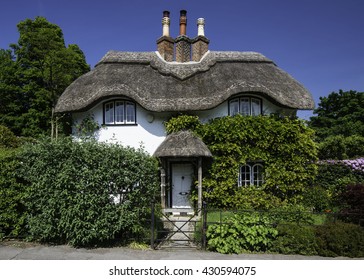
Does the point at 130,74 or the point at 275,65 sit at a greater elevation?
the point at 275,65

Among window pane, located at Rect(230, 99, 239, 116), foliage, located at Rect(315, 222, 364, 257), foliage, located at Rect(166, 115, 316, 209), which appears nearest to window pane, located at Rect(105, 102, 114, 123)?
foliage, located at Rect(166, 115, 316, 209)

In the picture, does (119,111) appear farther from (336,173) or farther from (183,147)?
(336,173)

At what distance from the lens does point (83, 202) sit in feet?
25.2

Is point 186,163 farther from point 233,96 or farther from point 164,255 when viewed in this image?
point 164,255

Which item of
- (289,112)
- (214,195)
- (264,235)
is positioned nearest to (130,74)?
(214,195)

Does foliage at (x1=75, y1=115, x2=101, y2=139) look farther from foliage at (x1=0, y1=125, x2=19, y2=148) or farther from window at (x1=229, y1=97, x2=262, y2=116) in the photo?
window at (x1=229, y1=97, x2=262, y2=116)

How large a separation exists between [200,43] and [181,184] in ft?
27.4

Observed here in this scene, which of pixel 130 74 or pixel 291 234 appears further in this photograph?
pixel 130 74

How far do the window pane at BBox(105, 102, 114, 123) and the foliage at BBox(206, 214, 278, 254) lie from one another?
25.8 ft

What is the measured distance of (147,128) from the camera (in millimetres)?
13203

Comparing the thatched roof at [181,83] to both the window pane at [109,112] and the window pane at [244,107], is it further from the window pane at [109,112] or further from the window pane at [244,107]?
the window pane at [244,107]

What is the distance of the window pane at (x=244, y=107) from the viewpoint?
13.3 metres

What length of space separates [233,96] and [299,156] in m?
4.09

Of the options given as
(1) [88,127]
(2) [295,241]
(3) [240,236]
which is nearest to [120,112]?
(1) [88,127]
